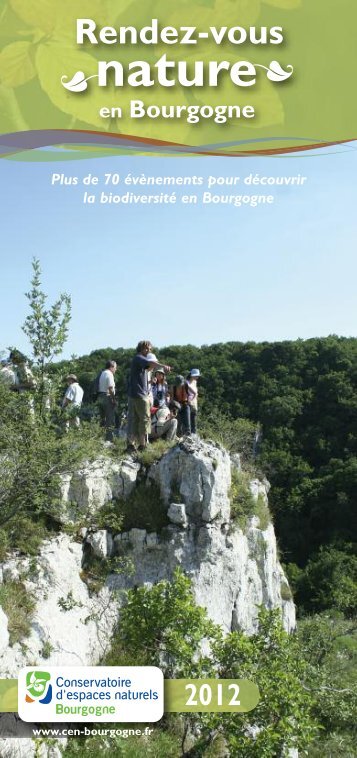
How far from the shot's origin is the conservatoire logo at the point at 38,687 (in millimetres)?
5543

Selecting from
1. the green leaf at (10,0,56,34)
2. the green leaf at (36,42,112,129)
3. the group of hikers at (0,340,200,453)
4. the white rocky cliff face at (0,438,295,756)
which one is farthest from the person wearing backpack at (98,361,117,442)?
the green leaf at (10,0,56,34)

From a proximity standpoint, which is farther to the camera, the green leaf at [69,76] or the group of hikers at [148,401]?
the group of hikers at [148,401]

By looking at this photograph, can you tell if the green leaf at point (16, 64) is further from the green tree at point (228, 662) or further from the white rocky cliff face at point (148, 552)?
the green tree at point (228, 662)

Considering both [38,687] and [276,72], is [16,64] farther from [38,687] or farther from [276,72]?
[38,687]

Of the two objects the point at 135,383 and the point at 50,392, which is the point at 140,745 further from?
the point at 135,383

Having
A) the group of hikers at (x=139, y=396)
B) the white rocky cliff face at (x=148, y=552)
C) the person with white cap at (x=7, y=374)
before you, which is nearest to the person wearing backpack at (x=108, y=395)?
the group of hikers at (x=139, y=396)

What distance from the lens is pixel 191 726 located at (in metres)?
7.17

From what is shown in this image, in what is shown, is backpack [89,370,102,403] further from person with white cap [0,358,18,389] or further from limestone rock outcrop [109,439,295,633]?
person with white cap [0,358,18,389]

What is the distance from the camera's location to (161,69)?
604cm

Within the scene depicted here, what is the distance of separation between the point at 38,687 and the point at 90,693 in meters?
0.52

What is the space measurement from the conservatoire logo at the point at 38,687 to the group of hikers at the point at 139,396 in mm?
3288

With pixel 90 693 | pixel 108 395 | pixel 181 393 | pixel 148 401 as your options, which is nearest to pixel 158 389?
pixel 181 393

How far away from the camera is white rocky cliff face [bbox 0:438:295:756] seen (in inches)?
317

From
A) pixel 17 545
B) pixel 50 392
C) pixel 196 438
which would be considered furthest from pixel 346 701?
pixel 50 392
